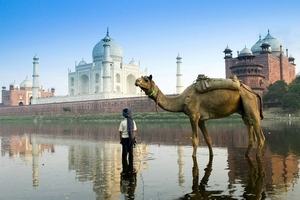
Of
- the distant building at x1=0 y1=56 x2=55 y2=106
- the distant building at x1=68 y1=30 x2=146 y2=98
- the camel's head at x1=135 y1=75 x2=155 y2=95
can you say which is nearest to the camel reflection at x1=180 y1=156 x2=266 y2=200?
the camel's head at x1=135 y1=75 x2=155 y2=95

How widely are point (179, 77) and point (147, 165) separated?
49.0 metres

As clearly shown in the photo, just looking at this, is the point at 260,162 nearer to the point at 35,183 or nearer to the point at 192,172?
the point at 192,172

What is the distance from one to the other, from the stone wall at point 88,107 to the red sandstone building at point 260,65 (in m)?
11.9

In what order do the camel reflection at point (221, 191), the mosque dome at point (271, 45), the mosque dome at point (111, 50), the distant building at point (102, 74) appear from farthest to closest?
the mosque dome at point (111, 50)
the distant building at point (102, 74)
the mosque dome at point (271, 45)
the camel reflection at point (221, 191)

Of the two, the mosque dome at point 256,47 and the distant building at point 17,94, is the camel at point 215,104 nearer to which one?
the mosque dome at point 256,47

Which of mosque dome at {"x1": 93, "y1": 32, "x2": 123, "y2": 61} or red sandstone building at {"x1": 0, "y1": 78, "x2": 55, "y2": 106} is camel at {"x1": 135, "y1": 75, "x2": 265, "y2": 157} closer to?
mosque dome at {"x1": 93, "y1": 32, "x2": 123, "y2": 61}

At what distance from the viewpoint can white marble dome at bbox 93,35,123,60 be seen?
194 ft

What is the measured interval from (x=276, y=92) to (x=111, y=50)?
30.5m

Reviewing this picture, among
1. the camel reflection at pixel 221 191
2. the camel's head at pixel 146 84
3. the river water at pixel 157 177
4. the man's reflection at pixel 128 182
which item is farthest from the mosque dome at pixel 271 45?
the man's reflection at pixel 128 182

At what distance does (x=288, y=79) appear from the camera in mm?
53000

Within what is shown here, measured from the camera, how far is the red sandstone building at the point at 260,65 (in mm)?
42750

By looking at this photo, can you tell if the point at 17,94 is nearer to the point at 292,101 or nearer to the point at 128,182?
the point at 292,101

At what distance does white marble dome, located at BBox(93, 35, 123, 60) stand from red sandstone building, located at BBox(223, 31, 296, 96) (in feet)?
64.6

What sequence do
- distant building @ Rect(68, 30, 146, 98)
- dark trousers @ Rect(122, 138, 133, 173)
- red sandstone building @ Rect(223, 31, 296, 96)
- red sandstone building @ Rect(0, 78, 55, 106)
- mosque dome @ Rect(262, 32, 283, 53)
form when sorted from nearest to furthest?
dark trousers @ Rect(122, 138, 133, 173), red sandstone building @ Rect(223, 31, 296, 96), mosque dome @ Rect(262, 32, 283, 53), distant building @ Rect(68, 30, 146, 98), red sandstone building @ Rect(0, 78, 55, 106)
